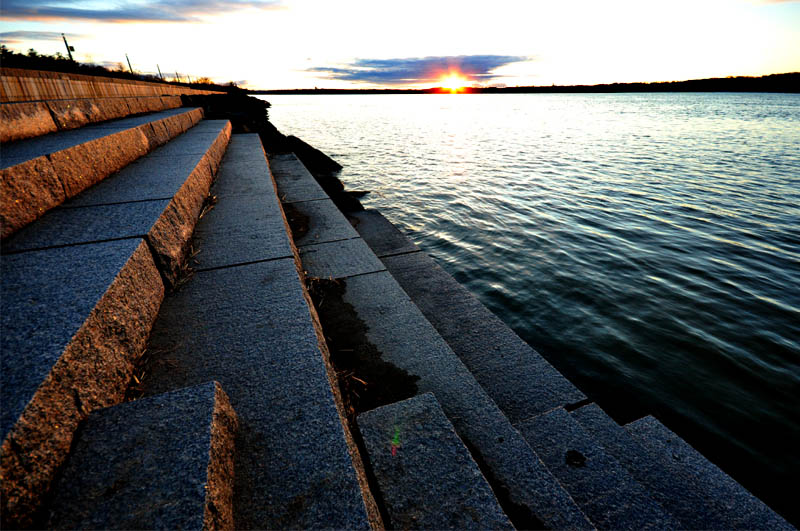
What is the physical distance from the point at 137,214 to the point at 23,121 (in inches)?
90.4

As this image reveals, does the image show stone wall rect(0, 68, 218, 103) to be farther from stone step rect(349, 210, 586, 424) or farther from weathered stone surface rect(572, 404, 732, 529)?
weathered stone surface rect(572, 404, 732, 529)

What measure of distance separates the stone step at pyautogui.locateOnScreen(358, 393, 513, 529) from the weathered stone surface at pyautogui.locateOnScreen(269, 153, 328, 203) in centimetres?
454

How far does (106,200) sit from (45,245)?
85cm

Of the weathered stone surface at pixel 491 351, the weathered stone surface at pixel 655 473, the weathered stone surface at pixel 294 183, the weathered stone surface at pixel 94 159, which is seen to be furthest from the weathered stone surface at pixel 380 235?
the weathered stone surface at pixel 655 473

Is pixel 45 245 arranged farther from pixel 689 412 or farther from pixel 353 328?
pixel 689 412

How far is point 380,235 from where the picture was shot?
5863 millimetres

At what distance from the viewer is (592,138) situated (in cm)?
2439

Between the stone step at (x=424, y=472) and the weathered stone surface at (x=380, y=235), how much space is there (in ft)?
11.3

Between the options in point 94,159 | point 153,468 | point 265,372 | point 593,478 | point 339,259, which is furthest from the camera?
point 339,259

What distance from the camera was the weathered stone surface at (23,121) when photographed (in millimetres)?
3121

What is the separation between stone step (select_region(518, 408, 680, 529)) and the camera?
5.58ft

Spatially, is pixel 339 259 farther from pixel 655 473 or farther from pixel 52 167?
pixel 655 473

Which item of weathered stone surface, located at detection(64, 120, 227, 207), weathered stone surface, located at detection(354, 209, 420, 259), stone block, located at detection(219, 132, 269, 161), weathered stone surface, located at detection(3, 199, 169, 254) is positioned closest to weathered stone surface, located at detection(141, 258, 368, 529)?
weathered stone surface, located at detection(3, 199, 169, 254)

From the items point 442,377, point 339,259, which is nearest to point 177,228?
point 339,259
